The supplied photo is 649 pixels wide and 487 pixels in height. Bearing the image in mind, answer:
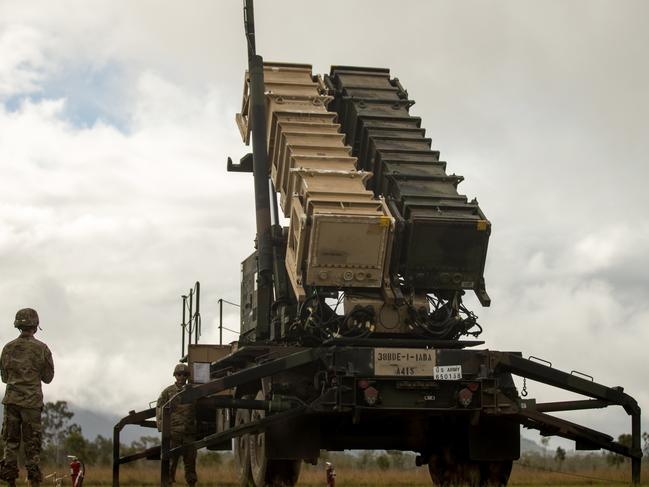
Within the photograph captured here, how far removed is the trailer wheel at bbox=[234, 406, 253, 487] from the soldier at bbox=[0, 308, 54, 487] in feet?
12.3

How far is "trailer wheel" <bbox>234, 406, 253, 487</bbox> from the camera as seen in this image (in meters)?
15.3

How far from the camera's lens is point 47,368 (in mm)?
11781

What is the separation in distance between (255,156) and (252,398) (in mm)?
3212

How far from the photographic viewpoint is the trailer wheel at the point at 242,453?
15312 millimetres

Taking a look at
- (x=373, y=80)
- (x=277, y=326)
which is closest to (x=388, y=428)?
(x=277, y=326)

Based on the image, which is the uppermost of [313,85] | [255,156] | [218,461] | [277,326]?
[313,85]

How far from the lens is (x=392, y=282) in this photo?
14031 mm

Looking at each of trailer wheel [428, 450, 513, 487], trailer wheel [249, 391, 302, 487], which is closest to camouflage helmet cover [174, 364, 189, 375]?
trailer wheel [249, 391, 302, 487]

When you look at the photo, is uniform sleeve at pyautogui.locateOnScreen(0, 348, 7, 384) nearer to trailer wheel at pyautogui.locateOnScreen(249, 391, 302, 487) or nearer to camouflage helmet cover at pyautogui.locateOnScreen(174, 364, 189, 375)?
trailer wheel at pyautogui.locateOnScreen(249, 391, 302, 487)

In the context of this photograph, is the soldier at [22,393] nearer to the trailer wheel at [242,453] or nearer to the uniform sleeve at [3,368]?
the uniform sleeve at [3,368]

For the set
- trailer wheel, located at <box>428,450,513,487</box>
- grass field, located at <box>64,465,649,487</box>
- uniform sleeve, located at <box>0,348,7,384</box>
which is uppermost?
uniform sleeve, located at <box>0,348,7,384</box>

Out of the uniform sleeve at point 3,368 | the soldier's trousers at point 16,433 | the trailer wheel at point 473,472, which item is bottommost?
the trailer wheel at point 473,472

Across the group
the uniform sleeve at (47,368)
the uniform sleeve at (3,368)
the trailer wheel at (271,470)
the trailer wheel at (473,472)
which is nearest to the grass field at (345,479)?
the trailer wheel at (473,472)

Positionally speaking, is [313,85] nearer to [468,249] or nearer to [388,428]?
[468,249]
